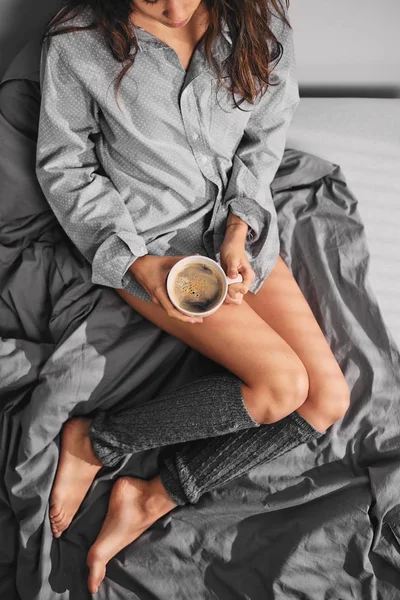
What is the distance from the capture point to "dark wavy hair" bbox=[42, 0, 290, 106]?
0.98 meters

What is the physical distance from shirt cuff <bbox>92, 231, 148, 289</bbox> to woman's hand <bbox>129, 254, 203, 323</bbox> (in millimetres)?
17

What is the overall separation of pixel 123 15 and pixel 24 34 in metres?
0.41

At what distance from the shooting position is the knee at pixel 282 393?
1062 mm

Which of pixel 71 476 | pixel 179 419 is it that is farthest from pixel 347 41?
pixel 71 476

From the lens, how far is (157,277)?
105 cm

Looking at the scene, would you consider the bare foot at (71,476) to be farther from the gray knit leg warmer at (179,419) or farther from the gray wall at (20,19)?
the gray wall at (20,19)

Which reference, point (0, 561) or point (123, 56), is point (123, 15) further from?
point (0, 561)

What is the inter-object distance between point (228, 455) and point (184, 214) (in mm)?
479

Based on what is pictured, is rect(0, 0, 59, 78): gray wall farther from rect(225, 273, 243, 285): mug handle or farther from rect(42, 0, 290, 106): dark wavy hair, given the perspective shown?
rect(225, 273, 243, 285): mug handle

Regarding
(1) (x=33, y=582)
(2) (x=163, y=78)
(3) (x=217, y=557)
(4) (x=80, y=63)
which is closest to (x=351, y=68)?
(2) (x=163, y=78)

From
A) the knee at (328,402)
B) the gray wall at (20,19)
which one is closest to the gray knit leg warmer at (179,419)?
the knee at (328,402)

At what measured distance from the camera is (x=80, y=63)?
1.01m

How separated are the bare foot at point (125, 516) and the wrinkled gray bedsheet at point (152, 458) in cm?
3

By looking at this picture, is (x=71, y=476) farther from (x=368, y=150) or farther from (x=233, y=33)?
(x=368, y=150)
